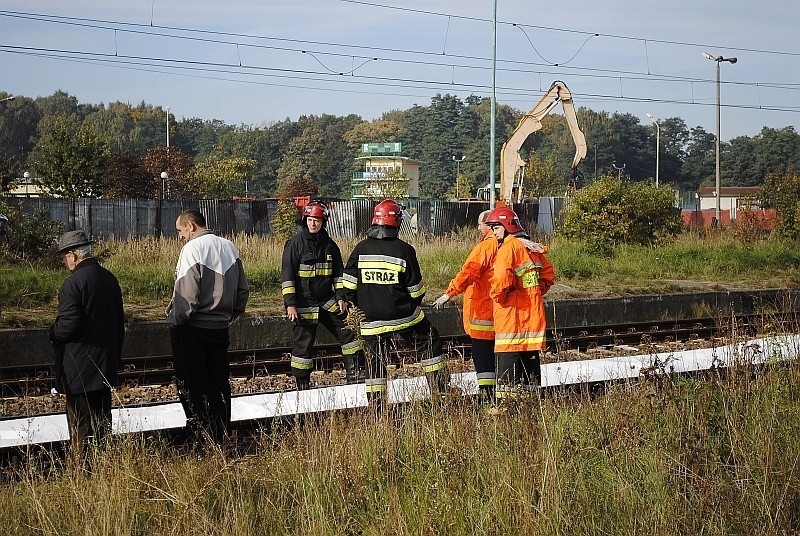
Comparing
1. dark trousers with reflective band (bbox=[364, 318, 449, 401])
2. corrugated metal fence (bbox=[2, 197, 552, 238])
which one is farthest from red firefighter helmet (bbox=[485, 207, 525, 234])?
corrugated metal fence (bbox=[2, 197, 552, 238])

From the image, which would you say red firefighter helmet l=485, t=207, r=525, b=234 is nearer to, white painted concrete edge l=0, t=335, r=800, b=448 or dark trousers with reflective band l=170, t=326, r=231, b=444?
white painted concrete edge l=0, t=335, r=800, b=448

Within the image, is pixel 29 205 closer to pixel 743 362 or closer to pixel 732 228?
pixel 732 228

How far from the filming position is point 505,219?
8242mm

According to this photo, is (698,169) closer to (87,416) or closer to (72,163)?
(72,163)

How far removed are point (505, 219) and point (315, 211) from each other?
2.60 m

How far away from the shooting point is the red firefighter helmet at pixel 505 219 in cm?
824

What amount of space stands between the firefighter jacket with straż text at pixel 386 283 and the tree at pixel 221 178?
52.5 m

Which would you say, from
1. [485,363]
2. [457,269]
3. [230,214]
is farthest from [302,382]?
[230,214]

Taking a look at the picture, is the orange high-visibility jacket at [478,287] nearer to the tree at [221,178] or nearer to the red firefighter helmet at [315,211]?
the red firefighter helmet at [315,211]

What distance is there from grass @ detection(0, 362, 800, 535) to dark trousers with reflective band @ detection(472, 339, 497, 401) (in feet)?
5.00

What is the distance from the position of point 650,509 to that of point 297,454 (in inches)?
89.0

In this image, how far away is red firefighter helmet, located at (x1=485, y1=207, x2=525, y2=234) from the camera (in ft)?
27.0

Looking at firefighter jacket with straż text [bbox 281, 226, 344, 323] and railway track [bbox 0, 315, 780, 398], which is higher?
firefighter jacket with straż text [bbox 281, 226, 344, 323]

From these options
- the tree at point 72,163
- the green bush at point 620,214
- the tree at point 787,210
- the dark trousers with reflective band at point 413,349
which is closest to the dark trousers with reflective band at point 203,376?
the dark trousers with reflective band at point 413,349
